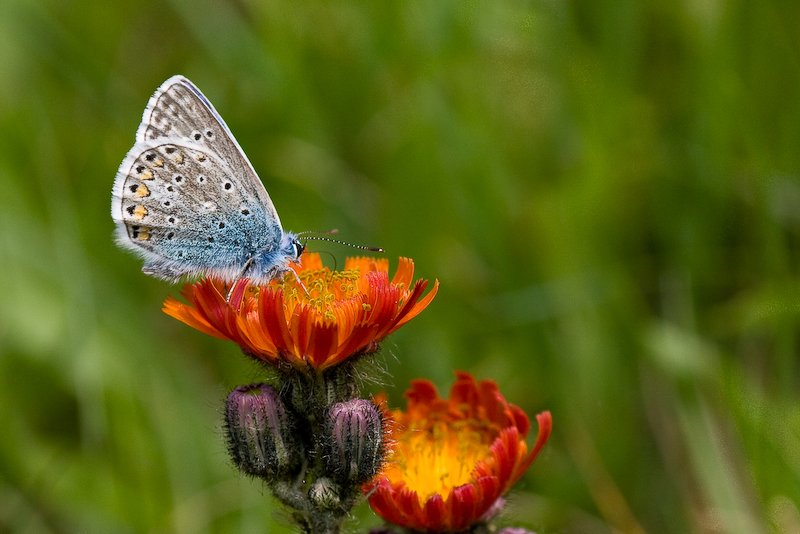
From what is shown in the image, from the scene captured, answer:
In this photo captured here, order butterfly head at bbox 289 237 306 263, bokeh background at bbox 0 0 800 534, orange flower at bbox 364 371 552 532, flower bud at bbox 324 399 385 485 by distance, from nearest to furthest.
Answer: flower bud at bbox 324 399 385 485 < orange flower at bbox 364 371 552 532 < butterfly head at bbox 289 237 306 263 < bokeh background at bbox 0 0 800 534

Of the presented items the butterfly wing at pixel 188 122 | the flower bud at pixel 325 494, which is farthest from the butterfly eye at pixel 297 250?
the flower bud at pixel 325 494

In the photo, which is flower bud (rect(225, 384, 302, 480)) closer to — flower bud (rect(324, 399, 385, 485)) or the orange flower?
flower bud (rect(324, 399, 385, 485))

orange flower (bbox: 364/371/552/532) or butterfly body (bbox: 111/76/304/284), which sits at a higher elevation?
butterfly body (bbox: 111/76/304/284)

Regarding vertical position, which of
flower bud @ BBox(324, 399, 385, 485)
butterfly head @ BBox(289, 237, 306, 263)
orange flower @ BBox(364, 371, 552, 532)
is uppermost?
butterfly head @ BBox(289, 237, 306, 263)

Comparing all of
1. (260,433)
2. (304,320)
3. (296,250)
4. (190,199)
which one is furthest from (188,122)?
(260,433)

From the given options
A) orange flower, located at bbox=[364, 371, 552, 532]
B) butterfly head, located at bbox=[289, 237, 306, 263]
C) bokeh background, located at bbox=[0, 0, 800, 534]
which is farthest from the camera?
bokeh background, located at bbox=[0, 0, 800, 534]

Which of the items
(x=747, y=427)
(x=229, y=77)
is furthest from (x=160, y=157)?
(x=747, y=427)

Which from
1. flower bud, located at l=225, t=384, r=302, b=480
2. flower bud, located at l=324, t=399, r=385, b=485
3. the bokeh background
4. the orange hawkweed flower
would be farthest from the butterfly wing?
the bokeh background

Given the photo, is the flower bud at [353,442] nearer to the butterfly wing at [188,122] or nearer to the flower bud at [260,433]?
the flower bud at [260,433]
